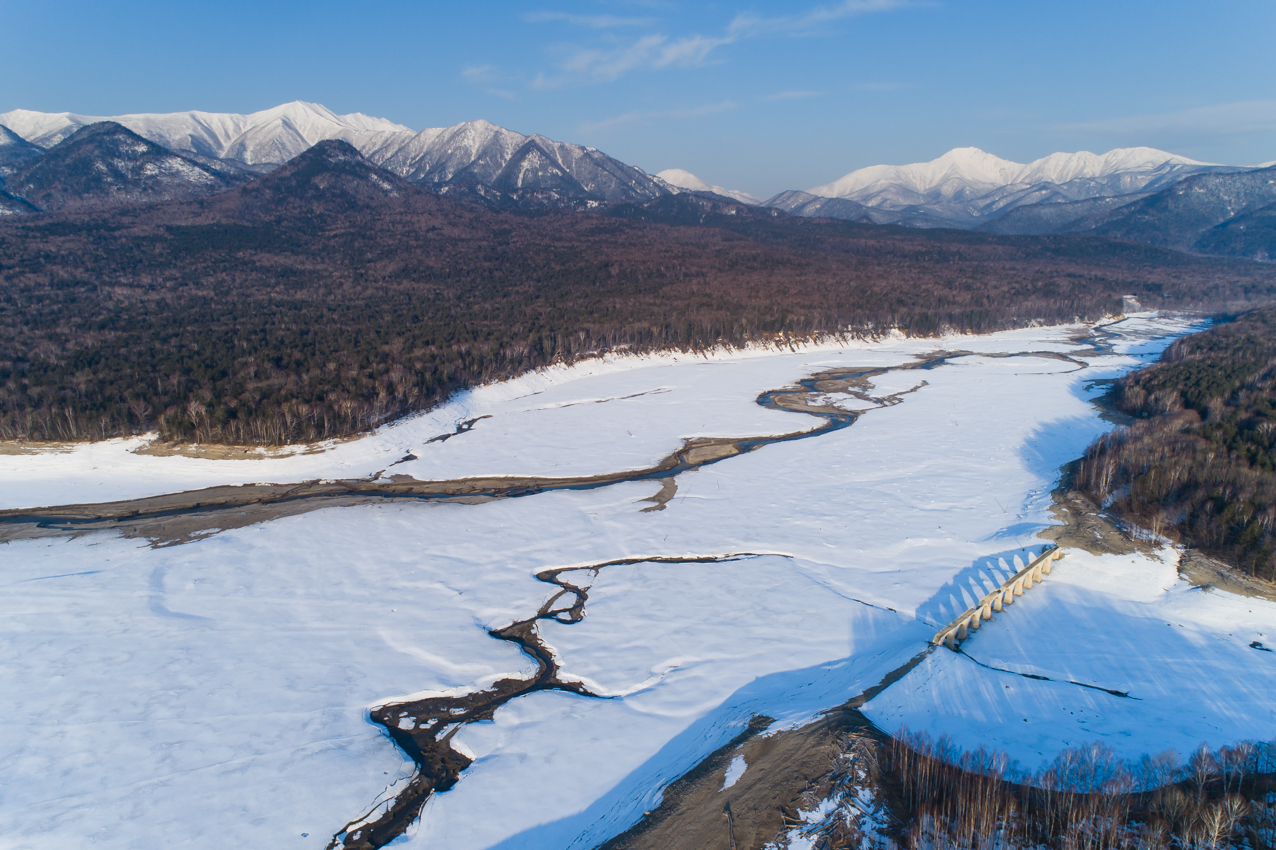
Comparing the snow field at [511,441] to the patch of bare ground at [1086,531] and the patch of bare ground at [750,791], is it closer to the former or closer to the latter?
the patch of bare ground at [1086,531]

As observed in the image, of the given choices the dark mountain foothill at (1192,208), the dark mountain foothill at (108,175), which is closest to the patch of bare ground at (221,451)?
the dark mountain foothill at (108,175)

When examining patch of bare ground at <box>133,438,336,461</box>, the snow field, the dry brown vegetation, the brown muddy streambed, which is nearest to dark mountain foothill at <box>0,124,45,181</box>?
patch of bare ground at <box>133,438,336,461</box>

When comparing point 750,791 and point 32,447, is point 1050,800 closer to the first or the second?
point 750,791

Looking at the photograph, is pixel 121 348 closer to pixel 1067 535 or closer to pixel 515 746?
pixel 515 746

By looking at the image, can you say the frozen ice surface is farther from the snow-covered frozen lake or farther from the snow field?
the snow field

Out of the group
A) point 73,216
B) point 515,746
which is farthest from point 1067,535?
point 73,216

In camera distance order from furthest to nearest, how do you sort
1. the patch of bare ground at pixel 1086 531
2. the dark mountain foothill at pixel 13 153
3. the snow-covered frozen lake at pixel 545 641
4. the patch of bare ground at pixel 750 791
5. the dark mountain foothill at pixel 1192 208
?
the dark mountain foothill at pixel 1192 208 < the dark mountain foothill at pixel 13 153 < the patch of bare ground at pixel 1086 531 < the snow-covered frozen lake at pixel 545 641 < the patch of bare ground at pixel 750 791

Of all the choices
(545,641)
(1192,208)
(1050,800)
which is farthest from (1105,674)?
(1192,208)
